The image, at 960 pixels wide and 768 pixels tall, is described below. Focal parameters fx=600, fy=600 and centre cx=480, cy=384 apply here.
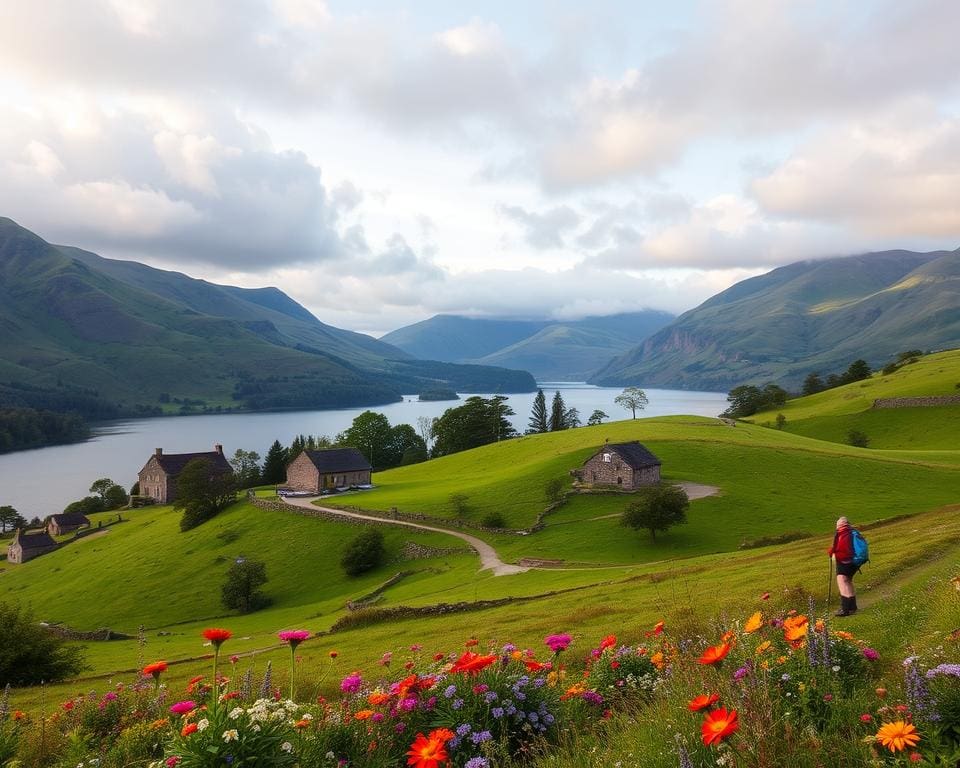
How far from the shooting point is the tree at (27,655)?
28891mm

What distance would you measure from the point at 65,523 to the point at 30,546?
6621mm

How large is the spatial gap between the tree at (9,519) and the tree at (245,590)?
83734 millimetres

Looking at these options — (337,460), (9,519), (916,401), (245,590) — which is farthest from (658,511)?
(9,519)

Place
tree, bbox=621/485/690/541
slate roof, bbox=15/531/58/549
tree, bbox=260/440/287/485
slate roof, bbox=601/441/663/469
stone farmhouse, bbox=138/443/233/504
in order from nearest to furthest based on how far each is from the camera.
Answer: tree, bbox=621/485/690/541, slate roof, bbox=601/441/663/469, slate roof, bbox=15/531/58/549, stone farmhouse, bbox=138/443/233/504, tree, bbox=260/440/287/485

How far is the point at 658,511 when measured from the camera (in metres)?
49.6

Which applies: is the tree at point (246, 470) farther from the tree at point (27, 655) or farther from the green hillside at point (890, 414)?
the green hillside at point (890, 414)

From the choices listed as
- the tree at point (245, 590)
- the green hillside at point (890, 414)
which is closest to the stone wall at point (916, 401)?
the green hillside at point (890, 414)

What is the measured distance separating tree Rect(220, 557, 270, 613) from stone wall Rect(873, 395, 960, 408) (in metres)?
113

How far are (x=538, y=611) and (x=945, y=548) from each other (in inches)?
645

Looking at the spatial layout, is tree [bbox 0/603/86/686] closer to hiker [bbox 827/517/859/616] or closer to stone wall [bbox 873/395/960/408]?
hiker [bbox 827/517/859/616]

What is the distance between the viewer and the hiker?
13.9 meters

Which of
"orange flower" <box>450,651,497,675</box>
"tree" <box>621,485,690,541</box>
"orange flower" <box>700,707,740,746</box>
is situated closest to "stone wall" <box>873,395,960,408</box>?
"tree" <box>621,485,690,541</box>

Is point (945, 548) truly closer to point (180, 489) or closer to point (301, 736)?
point (301, 736)

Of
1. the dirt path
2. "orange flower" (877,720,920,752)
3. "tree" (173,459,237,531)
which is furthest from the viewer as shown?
"tree" (173,459,237,531)
